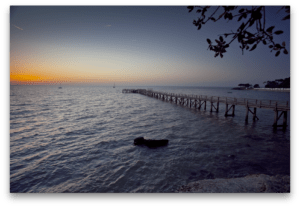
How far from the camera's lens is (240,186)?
612 cm

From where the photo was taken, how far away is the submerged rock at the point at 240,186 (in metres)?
5.75

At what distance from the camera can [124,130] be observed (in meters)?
17.0

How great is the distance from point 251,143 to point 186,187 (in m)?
9.13

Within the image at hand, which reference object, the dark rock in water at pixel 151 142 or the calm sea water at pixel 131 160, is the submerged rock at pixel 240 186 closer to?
the calm sea water at pixel 131 160

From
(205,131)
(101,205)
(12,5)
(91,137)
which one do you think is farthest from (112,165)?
(205,131)

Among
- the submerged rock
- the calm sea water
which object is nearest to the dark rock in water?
the calm sea water

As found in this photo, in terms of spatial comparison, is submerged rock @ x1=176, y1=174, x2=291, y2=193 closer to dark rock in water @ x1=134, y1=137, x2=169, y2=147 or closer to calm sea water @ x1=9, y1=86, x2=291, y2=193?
calm sea water @ x1=9, y1=86, x2=291, y2=193

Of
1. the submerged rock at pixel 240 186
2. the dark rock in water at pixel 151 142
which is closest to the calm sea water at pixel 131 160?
the dark rock in water at pixel 151 142

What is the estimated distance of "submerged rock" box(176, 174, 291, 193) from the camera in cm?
575

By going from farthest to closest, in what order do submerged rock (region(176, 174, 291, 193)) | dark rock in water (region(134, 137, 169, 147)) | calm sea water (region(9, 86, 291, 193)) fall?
dark rock in water (region(134, 137, 169, 147))
calm sea water (region(9, 86, 291, 193))
submerged rock (region(176, 174, 291, 193))

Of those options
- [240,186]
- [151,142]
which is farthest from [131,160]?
[240,186]

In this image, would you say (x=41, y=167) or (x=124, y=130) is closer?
(x=41, y=167)

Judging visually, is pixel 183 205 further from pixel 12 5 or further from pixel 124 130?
pixel 124 130

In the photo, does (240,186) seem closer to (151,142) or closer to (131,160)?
(131,160)
